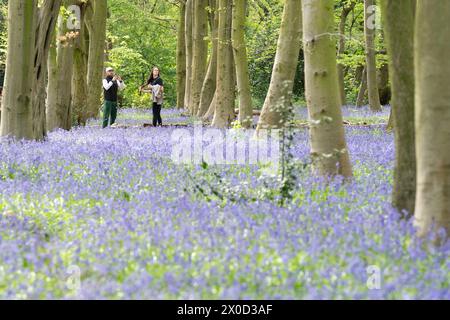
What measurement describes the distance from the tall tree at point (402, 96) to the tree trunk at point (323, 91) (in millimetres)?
2406

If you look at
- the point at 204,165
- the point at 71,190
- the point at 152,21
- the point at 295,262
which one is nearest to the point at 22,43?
the point at 71,190

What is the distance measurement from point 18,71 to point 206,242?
390 inches

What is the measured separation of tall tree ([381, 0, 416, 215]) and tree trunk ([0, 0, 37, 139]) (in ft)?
30.3

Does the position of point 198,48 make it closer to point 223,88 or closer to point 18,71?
point 223,88

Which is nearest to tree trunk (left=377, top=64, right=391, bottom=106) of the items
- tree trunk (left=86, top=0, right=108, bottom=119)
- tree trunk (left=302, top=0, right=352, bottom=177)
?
A: tree trunk (left=86, top=0, right=108, bottom=119)

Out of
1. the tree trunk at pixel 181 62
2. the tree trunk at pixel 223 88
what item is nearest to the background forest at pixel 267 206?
the tree trunk at pixel 223 88

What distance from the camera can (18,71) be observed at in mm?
14383

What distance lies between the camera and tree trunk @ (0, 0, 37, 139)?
14.3 m

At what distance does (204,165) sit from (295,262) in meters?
3.07

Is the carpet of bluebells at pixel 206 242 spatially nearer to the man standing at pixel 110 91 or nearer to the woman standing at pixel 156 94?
the man standing at pixel 110 91

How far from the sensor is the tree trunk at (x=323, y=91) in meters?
9.30

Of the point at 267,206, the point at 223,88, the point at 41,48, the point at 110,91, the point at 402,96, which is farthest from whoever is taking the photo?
the point at 110,91

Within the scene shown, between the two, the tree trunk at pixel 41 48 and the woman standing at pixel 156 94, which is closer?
the tree trunk at pixel 41 48

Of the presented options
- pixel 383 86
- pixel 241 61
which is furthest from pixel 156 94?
pixel 383 86
